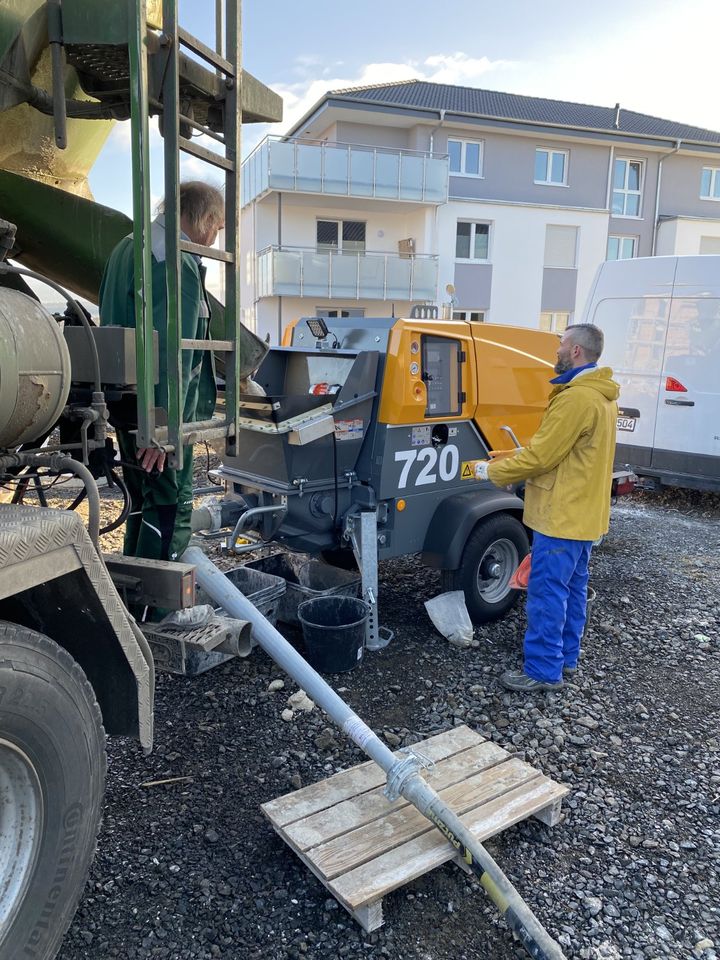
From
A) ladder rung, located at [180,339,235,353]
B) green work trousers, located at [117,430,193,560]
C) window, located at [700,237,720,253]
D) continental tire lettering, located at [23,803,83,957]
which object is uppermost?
window, located at [700,237,720,253]

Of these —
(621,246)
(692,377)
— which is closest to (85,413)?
(692,377)

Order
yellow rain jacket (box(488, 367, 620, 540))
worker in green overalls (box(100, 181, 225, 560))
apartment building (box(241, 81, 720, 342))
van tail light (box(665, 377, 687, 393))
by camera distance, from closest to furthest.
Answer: worker in green overalls (box(100, 181, 225, 560)), yellow rain jacket (box(488, 367, 620, 540)), van tail light (box(665, 377, 687, 393)), apartment building (box(241, 81, 720, 342))

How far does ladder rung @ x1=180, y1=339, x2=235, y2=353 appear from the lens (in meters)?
2.29

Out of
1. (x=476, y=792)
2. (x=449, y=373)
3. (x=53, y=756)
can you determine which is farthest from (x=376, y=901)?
(x=449, y=373)

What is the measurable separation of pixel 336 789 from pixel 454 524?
2174 mm

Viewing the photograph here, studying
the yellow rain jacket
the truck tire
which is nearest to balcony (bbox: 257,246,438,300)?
the yellow rain jacket

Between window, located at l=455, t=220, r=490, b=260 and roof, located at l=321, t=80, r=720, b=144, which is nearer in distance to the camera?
roof, located at l=321, t=80, r=720, b=144

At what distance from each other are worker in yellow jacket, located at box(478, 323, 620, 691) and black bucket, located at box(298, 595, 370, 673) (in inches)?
34.1

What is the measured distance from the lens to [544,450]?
3.96 m

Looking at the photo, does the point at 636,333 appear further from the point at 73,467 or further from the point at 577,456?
the point at 73,467

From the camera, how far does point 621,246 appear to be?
26.4 meters

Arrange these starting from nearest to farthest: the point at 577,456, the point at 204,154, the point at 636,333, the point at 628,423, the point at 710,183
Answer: the point at 204,154
the point at 577,456
the point at 636,333
the point at 628,423
the point at 710,183

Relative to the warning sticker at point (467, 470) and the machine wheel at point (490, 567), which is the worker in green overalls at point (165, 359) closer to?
the machine wheel at point (490, 567)

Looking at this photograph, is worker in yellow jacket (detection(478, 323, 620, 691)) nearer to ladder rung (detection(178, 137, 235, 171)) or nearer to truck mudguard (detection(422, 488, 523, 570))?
truck mudguard (detection(422, 488, 523, 570))
